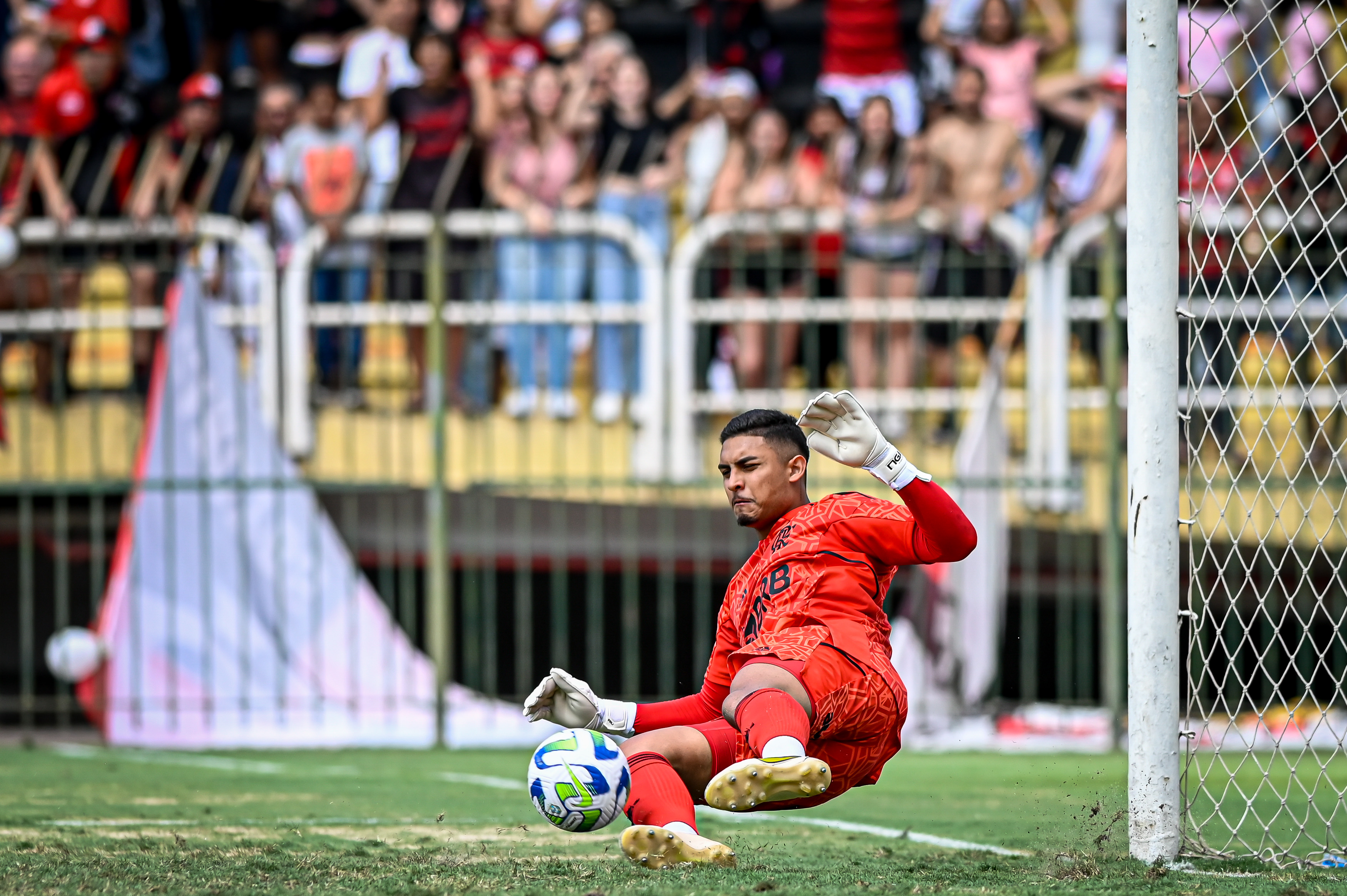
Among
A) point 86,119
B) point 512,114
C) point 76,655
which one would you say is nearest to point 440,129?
point 512,114

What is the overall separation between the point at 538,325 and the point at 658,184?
49.4 inches

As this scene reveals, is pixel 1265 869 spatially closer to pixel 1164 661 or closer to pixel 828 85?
pixel 1164 661

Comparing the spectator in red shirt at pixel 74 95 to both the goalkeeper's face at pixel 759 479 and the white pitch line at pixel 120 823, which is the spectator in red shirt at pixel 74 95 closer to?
the white pitch line at pixel 120 823

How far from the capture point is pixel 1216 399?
9.34m

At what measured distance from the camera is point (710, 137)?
1029cm

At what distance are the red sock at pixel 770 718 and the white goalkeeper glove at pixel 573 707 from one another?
1.45 ft

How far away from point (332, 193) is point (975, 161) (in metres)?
3.82

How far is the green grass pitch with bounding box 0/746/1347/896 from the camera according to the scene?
12.3 feet

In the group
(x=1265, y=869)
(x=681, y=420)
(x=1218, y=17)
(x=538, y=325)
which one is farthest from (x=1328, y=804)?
(x=538, y=325)

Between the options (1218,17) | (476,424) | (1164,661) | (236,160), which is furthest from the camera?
(236,160)

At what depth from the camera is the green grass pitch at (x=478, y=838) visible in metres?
3.74

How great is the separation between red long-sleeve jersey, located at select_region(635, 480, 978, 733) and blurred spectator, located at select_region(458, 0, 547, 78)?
7338mm

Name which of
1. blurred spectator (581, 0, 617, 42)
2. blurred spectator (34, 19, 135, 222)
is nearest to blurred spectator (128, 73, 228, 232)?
blurred spectator (34, 19, 135, 222)

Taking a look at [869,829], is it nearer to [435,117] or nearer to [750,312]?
[750,312]
